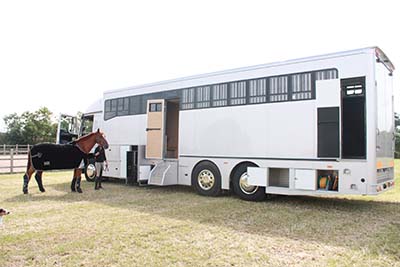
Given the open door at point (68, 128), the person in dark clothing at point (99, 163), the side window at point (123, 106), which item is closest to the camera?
the person in dark clothing at point (99, 163)

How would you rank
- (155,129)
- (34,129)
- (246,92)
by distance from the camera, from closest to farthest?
1. (246,92)
2. (155,129)
3. (34,129)

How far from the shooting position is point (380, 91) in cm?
720

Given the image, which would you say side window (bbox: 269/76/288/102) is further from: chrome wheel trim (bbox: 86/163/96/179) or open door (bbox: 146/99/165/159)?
chrome wheel trim (bbox: 86/163/96/179)

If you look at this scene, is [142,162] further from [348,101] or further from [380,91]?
[380,91]

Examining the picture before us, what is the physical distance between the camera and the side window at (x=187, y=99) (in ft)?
31.7

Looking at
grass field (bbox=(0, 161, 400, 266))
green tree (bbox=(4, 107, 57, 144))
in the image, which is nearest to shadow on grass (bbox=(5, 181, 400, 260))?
grass field (bbox=(0, 161, 400, 266))

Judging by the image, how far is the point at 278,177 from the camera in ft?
26.6

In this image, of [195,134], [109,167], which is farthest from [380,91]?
[109,167]

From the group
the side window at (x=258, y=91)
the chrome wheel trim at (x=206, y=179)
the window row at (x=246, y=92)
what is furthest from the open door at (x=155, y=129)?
the side window at (x=258, y=91)

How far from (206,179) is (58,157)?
13.6 feet

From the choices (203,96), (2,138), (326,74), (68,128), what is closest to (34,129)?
(2,138)

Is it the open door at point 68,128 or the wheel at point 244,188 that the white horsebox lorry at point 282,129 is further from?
the open door at point 68,128

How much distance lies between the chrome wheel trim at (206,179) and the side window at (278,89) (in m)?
2.56

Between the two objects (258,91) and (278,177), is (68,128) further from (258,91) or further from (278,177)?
(278,177)
